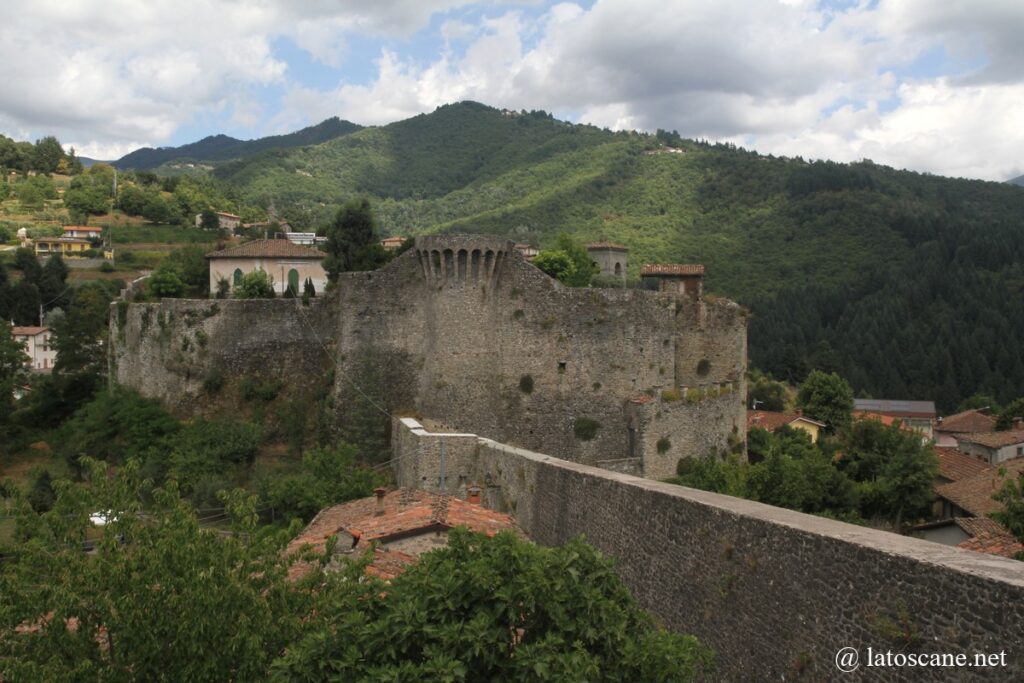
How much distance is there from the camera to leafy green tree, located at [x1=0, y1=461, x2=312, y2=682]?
29.6 feet

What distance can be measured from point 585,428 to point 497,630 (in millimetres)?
18580

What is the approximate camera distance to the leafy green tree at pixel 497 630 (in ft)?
22.9

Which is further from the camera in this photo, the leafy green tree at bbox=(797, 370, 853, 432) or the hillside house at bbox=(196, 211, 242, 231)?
the hillside house at bbox=(196, 211, 242, 231)

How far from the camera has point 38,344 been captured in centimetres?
7625

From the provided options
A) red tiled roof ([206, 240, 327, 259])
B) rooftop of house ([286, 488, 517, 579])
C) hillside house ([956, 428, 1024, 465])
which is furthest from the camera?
hillside house ([956, 428, 1024, 465])

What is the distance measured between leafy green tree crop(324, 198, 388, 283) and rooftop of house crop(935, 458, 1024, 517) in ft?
72.0

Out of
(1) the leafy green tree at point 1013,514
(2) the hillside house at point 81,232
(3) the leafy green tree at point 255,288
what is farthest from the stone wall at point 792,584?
(2) the hillside house at point 81,232

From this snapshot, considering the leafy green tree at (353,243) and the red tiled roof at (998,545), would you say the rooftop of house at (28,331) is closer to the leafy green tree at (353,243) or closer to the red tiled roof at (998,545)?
the leafy green tree at (353,243)

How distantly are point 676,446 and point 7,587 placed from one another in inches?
777

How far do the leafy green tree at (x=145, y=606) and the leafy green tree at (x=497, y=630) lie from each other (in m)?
1.82

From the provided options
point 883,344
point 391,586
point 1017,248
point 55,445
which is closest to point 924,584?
point 391,586

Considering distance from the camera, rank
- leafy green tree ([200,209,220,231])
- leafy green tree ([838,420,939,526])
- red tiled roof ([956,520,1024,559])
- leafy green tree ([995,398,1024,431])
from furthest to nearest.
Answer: leafy green tree ([200,209,220,231])
leafy green tree ([995,398,1024,431])
leafy green tree ([838,420,939,526])
red tiled roof ([956,520,1024,559])

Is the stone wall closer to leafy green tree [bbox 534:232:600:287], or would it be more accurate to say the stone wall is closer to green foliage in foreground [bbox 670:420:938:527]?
green foliage in foreground [bbox 670:420:938:527]

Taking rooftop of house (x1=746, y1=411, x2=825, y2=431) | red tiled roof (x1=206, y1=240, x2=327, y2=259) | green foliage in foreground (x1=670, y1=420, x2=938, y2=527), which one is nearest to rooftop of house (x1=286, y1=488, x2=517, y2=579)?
green foliage in foreground (x1=670, y1=420, x2=938, y2=527)
